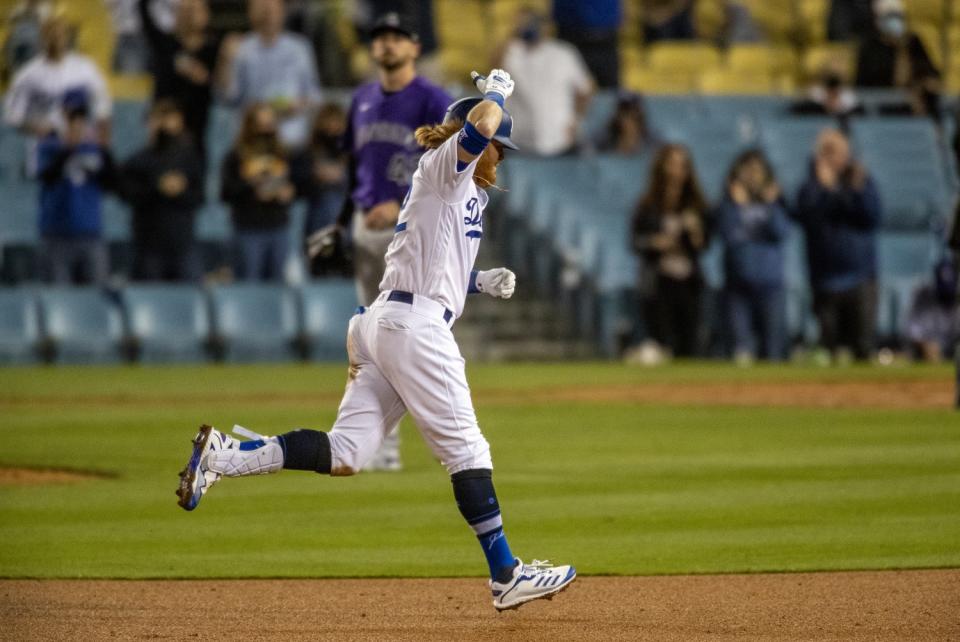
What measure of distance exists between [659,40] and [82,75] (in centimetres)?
862

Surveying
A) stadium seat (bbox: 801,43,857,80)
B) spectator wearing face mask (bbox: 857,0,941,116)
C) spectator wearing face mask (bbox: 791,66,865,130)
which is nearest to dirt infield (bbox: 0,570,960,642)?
spectator wearing face mask (bbox: 791,66,865,130)

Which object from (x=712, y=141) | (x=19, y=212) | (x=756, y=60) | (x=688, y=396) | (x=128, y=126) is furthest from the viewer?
(x=756, y=60)

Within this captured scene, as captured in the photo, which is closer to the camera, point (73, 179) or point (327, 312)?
point (73, 179)

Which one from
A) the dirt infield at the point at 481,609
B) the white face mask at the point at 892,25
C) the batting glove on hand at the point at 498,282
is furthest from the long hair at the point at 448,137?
the white face mask at the point at 892,25

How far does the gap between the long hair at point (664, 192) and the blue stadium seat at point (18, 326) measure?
696cm

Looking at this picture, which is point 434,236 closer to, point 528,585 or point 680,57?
point 528,585

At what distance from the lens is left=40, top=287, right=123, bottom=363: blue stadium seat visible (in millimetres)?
20422

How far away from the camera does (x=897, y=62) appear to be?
23.9m

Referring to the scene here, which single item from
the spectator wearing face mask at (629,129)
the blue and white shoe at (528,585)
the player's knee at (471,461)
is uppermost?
the spectator wearing face mask at (629,129)

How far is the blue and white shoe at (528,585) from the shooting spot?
685 cm

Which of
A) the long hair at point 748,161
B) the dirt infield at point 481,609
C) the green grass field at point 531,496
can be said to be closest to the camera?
the dirt infield at point 481,609

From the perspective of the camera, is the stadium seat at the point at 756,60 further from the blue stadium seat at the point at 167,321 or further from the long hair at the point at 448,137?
the long hair at the point at 448,137

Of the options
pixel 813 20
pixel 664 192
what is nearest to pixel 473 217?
pixel 664 192

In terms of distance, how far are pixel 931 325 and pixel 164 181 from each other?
8.85 m
